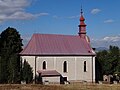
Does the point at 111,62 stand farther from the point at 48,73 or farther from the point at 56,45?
the point at 48,73

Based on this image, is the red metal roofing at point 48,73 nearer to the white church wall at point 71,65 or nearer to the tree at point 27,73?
the white church wall at point 71,65

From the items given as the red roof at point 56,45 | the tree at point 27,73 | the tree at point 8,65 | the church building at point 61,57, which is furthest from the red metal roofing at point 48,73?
the tree at point 8,65

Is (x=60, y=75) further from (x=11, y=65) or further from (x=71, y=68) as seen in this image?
(x=11, y=65)

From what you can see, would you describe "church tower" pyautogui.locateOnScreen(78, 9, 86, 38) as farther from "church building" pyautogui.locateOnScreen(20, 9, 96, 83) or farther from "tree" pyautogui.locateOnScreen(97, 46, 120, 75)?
"tree" pyautogui.locateOnScreen(97, 46, 120, 75)

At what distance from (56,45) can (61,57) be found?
277cm

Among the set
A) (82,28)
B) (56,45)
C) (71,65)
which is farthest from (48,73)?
(82,28)

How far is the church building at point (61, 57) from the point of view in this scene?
54969 millimetres

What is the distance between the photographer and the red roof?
2195 inches

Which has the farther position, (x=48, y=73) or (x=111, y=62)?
(x=111, y=62)

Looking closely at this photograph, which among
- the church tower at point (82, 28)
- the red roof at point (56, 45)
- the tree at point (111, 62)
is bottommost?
the tree at point (111, 62)

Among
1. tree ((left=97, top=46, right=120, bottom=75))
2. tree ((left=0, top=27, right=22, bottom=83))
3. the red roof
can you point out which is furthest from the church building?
tree ((left=97, top=46, right=120, bottom=75))

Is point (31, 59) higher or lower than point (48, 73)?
higher

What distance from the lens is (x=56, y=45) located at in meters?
58.7

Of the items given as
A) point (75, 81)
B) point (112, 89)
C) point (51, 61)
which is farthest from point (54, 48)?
point (112, 89)
